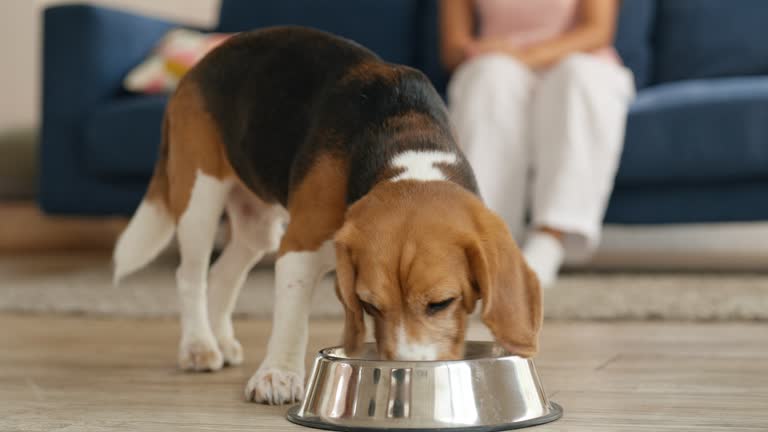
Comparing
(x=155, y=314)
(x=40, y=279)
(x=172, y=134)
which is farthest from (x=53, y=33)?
(x=172, y=134)

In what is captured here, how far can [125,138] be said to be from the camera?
3.76m

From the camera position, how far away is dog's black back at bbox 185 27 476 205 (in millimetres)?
1732

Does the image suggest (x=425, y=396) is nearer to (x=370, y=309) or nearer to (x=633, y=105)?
(x=370, y=309)

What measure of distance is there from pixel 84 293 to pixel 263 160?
161 centimetres

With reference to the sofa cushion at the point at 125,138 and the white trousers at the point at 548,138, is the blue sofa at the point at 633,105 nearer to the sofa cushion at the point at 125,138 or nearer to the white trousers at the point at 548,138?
the sofa cushion at the point at 125,138

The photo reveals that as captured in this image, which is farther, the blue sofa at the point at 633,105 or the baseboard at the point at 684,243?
the baseboard at the point at 684,243

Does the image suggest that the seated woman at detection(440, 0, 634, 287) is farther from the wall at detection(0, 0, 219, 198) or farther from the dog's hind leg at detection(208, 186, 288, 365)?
the wall at detection(0, 0, 219, 198)

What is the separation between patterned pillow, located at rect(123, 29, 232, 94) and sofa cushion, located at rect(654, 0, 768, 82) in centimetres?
172

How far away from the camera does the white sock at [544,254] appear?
3090 mm

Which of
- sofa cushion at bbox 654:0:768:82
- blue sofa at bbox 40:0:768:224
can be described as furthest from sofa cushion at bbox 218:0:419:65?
sofa cushion at bbox 654:0:768:82

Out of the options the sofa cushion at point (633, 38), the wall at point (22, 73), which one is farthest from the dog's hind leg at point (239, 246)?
the wall at point (22, 73)

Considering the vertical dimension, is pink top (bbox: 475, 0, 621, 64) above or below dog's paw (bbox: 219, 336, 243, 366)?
above

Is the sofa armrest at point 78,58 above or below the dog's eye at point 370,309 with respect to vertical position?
below

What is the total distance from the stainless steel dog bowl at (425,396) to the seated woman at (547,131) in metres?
1.65
